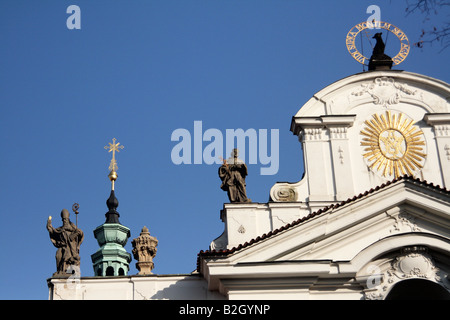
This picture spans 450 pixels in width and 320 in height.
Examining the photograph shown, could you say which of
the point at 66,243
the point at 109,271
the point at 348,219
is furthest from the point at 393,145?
the point at 109,271

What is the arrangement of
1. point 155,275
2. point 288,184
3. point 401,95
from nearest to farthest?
point 155,275 → point 288,184 → point 401,95

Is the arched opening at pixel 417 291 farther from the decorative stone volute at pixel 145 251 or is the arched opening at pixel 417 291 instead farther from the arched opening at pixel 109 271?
the arched opening at pixel 109 271

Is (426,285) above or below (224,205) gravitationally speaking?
below

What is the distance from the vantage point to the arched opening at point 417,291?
1778 centimetres

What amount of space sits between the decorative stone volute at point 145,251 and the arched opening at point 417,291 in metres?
5.51

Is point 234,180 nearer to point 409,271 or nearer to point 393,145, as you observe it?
point 393,145

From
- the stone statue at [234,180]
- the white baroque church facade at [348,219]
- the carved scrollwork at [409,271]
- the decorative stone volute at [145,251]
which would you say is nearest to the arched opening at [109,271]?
the decorative stone volute at [145,251]

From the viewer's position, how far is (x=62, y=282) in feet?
60.3

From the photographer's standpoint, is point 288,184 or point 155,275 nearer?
point 155,275

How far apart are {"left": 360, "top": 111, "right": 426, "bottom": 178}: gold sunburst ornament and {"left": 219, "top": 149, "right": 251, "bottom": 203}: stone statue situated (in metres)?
3.29
